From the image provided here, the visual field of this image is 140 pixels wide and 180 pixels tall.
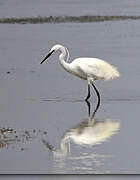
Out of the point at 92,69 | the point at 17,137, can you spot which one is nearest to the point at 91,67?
the point at 92,69

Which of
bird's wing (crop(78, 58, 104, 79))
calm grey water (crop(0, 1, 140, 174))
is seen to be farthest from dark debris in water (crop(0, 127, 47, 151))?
bird's wing (crop(78, 58, 104, 79))

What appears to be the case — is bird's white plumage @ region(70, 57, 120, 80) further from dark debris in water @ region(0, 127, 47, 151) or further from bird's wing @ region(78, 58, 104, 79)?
dark debris in water @ region(0, 127, 47, 151)

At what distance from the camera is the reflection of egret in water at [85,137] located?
33.3 feet

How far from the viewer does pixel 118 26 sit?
91.1 ft

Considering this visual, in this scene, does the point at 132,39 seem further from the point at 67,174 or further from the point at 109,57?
the point at 67,174

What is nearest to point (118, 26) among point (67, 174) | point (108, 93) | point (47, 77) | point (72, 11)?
point (72, 11)

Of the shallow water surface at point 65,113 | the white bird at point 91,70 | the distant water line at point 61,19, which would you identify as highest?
the white bird at point 91,70

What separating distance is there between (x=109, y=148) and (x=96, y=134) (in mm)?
888

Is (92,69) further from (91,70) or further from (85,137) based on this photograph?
(85,137)

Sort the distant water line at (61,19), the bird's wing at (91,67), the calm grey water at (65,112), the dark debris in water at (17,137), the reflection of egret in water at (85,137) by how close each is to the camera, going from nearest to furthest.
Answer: the calm grey water at (65,112) → the reflection of egret in water at (85,137) → the dark debris in water at (17,137) → the bird's wing at (91,67) → the distant water line at (61,19)

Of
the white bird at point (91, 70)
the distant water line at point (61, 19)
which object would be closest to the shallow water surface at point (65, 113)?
the white bird at point (91, 70)

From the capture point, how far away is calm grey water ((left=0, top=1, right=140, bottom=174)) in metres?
10.0

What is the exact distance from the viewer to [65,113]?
1341cm

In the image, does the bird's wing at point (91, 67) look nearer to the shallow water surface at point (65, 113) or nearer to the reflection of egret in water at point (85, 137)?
the shallow water surface at point (65, 113)
